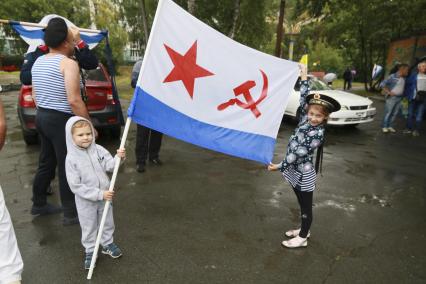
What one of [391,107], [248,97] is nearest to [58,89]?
[248,97]

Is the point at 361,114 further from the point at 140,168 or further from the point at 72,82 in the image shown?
the point at 72,82

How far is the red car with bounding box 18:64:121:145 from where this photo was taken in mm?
5980

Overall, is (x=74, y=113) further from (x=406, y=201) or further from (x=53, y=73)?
(x=406, y=201)

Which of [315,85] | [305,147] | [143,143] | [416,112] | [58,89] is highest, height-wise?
[315,85]

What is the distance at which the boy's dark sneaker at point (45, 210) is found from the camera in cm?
371

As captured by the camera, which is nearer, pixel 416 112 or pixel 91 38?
pixel 91 38

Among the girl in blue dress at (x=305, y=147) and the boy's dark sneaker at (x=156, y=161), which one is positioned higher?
the girl in blue dress at (x=305, y=147)

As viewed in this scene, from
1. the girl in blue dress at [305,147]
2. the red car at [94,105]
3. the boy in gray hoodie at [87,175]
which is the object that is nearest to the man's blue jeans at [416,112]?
the girl in blue dress at [305,147]

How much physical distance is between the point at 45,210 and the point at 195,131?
2025 mm

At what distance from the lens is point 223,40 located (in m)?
3.13

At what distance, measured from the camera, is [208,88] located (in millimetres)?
3158

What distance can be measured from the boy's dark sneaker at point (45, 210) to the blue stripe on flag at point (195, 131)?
5.65 ft

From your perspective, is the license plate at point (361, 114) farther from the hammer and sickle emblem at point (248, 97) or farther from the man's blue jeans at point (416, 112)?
the hammer and sickle emblem at point (248, 97)

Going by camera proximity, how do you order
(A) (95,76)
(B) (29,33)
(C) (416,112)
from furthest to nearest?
1. (C) (416,112)
2. (A) (95,76)
3. (B) (29,33)
